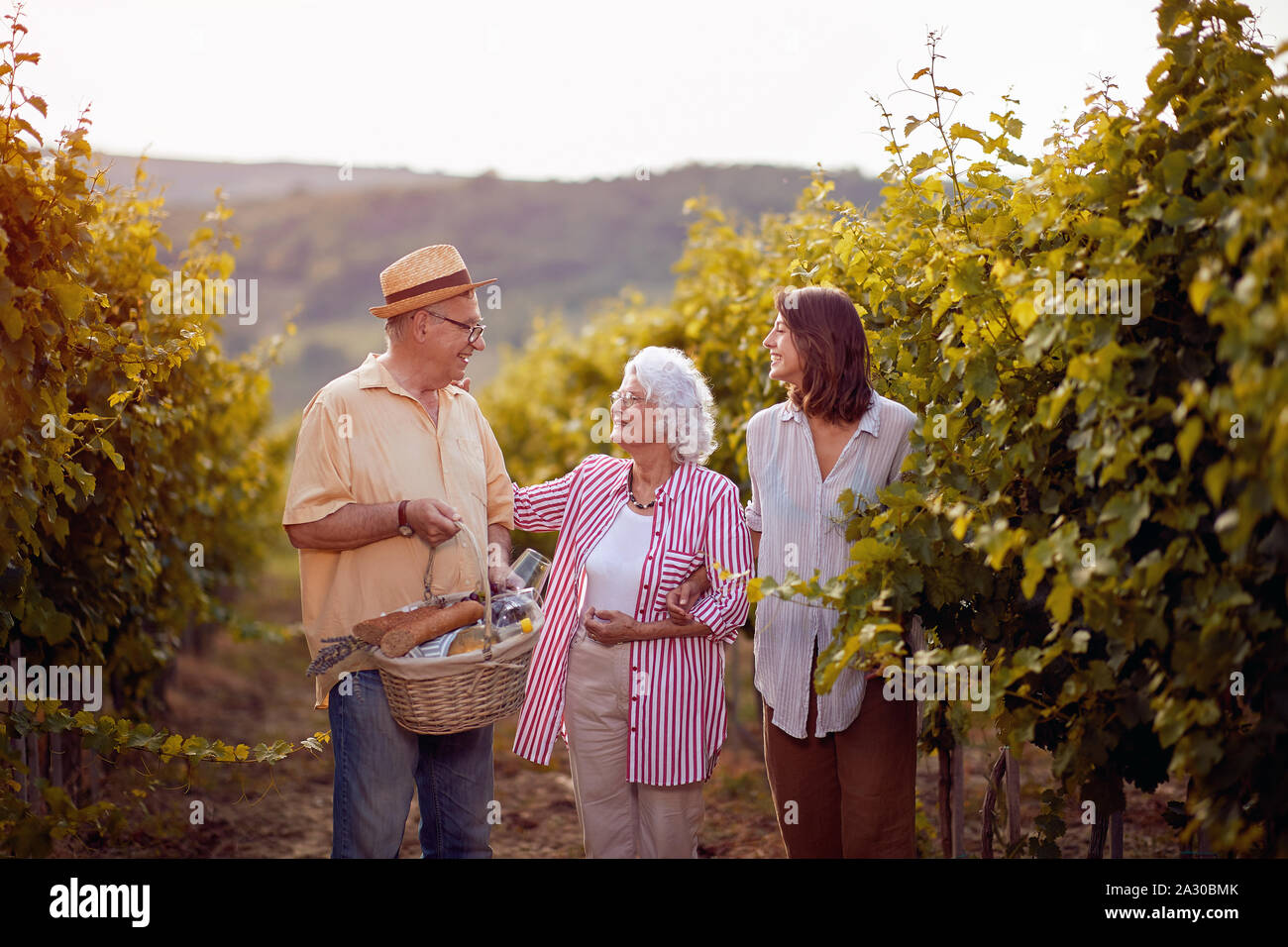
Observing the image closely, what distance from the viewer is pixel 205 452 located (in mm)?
6848

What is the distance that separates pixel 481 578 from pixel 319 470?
0.56 meters

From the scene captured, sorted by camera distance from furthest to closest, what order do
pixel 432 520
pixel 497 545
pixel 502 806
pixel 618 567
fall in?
pixel 502 806 → pixel 497 545 → pixel 618 567 → pixel 432 520

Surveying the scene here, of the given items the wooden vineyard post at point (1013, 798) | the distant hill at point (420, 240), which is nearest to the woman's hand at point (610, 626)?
the wooden vineyard post at point (1013, 798)

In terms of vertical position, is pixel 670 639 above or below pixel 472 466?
below

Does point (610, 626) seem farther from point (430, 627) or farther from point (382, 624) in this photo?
point (382, 624)

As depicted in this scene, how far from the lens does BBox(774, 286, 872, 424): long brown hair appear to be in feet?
10.7

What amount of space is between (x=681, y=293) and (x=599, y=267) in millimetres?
61738

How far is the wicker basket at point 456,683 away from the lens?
292 cm

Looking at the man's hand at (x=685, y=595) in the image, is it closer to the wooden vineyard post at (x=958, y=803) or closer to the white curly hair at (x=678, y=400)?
the white curly hair at (x=678, y=400)

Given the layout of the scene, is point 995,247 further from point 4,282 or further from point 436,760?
point 4,282

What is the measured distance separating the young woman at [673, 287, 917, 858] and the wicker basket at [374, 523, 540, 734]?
1.89ft

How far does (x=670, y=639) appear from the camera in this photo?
341 centimetres

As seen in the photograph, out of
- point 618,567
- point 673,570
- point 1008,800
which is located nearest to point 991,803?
point 1008,800
